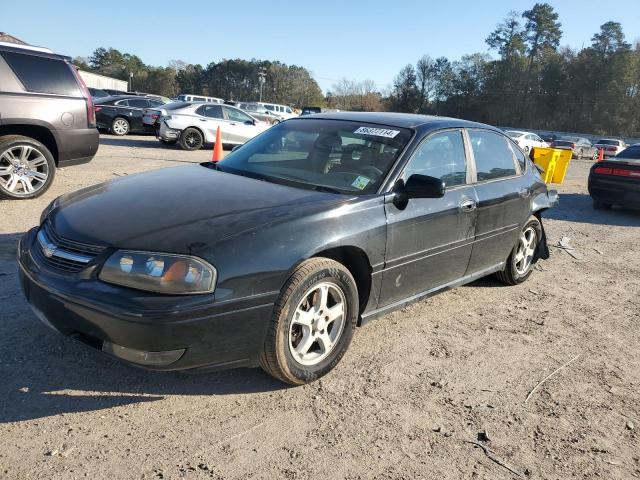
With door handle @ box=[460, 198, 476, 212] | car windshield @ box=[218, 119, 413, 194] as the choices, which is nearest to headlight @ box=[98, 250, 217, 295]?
car windshield @ box=[218, 119, 413, 194]

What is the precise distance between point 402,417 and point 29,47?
6.81 m

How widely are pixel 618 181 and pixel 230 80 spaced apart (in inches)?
4146

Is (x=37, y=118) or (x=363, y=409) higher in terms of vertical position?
(x=37, y=118)

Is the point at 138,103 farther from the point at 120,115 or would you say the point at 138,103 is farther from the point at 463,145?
the point at 463,145

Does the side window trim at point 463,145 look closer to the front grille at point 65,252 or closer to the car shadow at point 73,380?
the car shadow at point 73,380

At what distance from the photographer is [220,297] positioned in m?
2.58

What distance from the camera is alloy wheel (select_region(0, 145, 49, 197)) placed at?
6.81 metres

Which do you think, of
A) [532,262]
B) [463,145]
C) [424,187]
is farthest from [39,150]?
[532,262]

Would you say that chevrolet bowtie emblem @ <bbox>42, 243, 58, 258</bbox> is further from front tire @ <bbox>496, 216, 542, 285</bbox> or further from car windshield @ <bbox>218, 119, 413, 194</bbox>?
front tire @ <bbox>496, 216, 542, 285</bbox>

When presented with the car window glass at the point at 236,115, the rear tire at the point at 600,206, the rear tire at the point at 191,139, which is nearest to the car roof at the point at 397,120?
the rear tire at the point at 600,206

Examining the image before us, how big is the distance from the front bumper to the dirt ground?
1.12ft

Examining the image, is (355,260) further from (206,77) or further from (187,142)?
(206,77)

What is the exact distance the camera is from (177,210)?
9.74ft

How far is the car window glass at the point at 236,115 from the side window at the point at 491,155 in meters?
11.9
